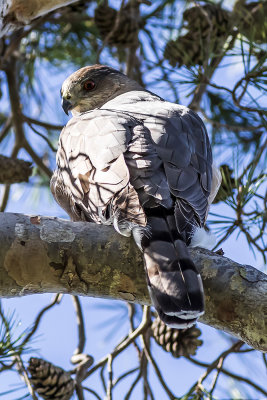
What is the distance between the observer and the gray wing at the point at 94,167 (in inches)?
109

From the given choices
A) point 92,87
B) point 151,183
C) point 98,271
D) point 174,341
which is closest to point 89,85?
point 92,87

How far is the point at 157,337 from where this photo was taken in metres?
3.74

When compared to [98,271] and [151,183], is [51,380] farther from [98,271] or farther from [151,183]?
[151,183]

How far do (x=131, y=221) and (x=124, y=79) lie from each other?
2.37 meters

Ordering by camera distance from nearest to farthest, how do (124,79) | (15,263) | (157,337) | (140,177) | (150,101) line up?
(15,263)
(140,177)
(157,337)
(150,101)
(124,79)

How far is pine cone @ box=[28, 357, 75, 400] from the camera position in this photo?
3256mm

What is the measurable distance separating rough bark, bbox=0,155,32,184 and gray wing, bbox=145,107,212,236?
1138 mm

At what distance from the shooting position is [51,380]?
3.26m

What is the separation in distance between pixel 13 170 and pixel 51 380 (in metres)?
1.48

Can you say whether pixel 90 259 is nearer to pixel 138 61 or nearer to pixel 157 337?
pixel 157 337

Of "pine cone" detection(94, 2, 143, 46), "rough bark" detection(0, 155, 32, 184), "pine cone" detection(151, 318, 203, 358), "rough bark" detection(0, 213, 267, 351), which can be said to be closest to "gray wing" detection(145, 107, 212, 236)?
"rough bark" detection(0, 213, 267, 351)

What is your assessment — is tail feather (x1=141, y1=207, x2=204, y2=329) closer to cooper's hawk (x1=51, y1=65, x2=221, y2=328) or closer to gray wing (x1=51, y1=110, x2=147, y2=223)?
cooper's hawk (x1=51, y1=65, x2=221, y2=328)

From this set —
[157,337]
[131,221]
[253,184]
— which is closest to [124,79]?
[253,184]

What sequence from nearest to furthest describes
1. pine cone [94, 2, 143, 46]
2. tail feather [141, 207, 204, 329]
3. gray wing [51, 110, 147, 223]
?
Answer: tail feather [141, 207, 204, 329] → gray wing [51, 110, 147, 223] → pine cone [94, 2, 143, 46]
